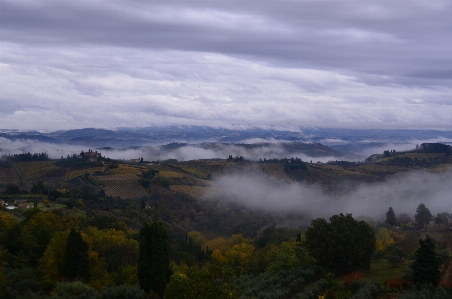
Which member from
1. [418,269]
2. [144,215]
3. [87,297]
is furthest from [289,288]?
[144,215]

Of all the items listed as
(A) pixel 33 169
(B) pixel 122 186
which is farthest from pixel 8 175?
(B) pixel 122 186

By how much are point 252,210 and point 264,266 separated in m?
96.9

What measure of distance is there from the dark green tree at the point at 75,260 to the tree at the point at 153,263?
5736 millimetres

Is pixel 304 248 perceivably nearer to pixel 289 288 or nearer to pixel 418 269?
pixel 289 288

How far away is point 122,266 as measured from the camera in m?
47.5

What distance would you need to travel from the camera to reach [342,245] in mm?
41625

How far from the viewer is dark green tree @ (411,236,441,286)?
30.6 meters

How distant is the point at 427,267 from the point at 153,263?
20328mm

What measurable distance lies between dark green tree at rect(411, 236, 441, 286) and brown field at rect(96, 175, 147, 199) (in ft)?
364

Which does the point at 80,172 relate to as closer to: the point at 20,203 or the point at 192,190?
the point at 192,190

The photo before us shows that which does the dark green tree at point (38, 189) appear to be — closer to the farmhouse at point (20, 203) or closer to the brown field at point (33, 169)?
the farmhouse at point (20, 203)

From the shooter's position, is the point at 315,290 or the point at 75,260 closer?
the point at 315,290

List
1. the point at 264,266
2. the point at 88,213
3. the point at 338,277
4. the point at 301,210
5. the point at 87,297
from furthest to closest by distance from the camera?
the point at 301,210, the point at 88,213, the point at 264,266, the point at 338,277, the point at 87,297

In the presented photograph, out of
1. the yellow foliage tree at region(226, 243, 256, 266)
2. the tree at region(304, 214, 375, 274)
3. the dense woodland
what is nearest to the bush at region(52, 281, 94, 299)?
the dense woodland
